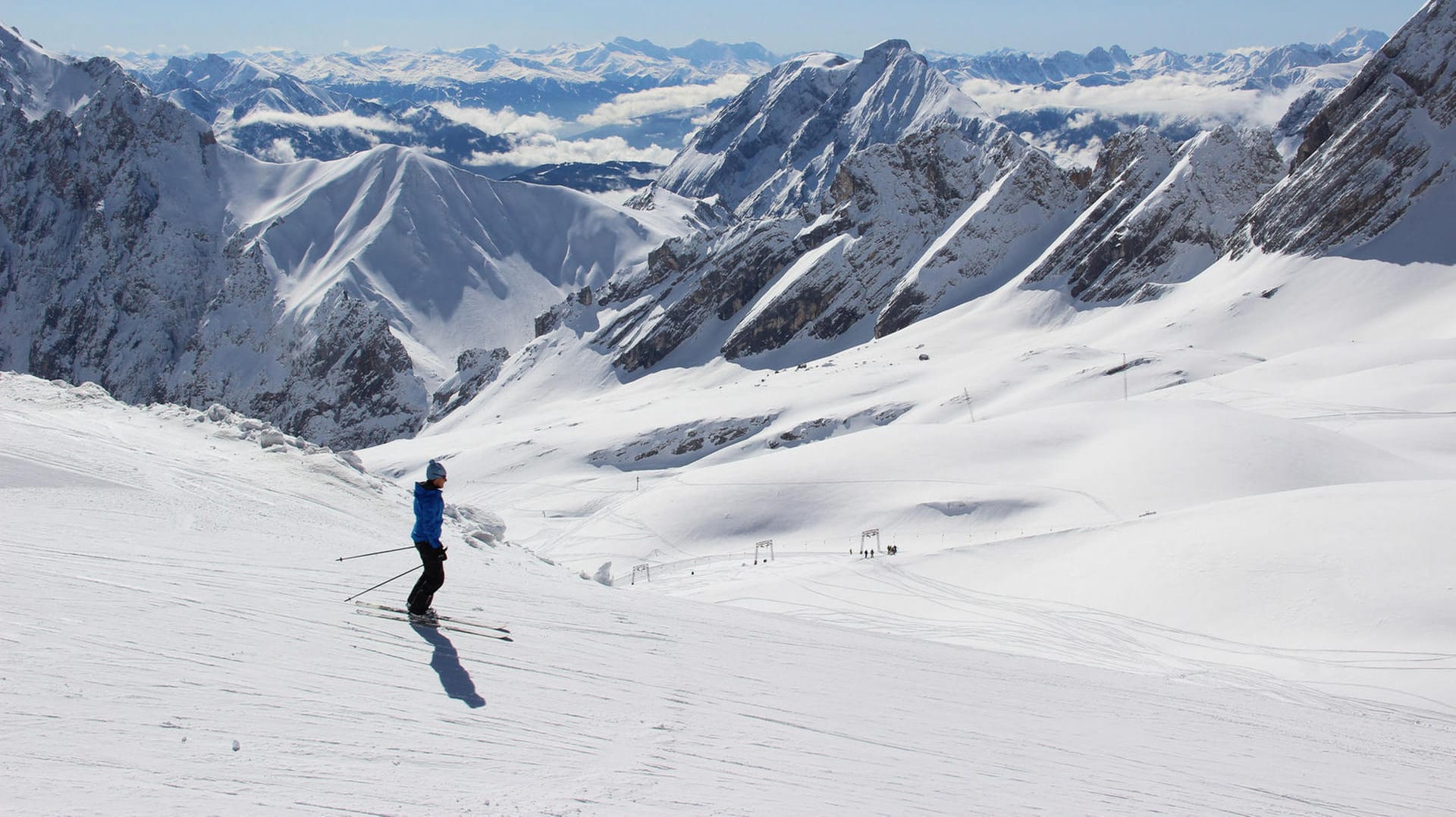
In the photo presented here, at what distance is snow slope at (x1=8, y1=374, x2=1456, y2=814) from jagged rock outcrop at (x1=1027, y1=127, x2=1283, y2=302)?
107 metres

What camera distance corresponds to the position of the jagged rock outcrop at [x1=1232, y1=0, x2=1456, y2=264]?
97938 millimetres

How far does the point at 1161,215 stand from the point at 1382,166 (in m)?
21.9

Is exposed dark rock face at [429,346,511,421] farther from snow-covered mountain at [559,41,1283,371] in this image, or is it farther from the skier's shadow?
the skier's shadow

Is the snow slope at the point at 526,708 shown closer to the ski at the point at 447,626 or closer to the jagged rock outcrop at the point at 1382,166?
the ski at the point at 447,626

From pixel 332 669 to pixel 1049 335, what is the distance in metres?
106

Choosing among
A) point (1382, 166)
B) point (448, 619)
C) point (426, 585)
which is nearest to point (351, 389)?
point (1382, 166)

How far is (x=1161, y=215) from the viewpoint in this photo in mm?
115625

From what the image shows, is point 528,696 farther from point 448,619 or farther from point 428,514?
point 428,514

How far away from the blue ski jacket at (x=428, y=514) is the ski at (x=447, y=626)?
1.03m

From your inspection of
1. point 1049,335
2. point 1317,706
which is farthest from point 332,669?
point 1049,335

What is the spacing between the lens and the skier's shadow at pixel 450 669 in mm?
10391

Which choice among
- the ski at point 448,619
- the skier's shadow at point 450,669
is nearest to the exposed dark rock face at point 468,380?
the ski at point 448,619

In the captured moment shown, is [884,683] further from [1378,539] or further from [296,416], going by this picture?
[296,416]

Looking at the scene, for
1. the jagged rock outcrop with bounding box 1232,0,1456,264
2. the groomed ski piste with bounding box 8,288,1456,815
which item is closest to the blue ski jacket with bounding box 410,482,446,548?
the groomed ski piste with bounding box 8,288,1456,815
